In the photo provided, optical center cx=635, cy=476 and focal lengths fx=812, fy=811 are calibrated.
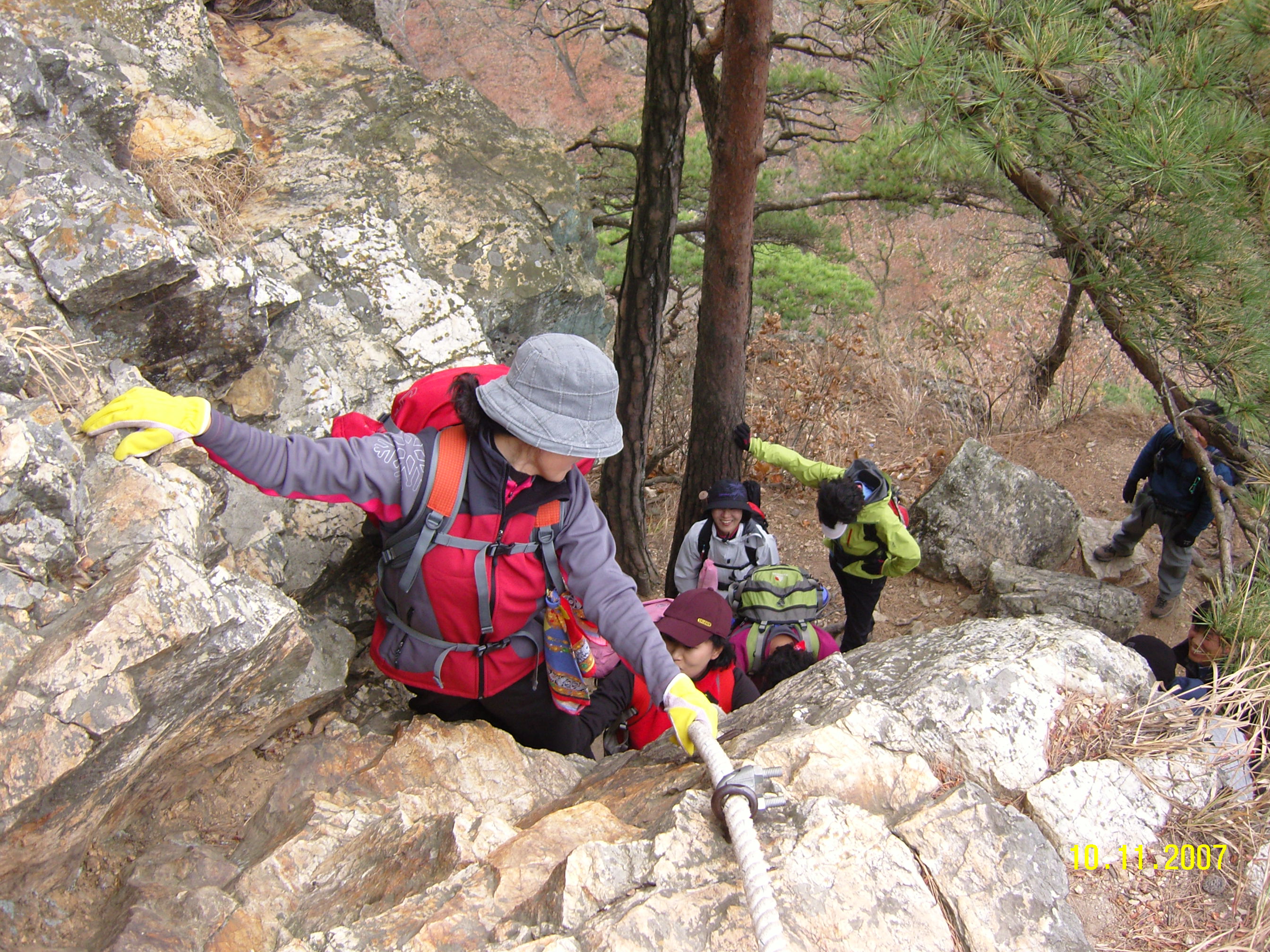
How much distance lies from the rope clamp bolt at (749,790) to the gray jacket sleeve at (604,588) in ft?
1.25

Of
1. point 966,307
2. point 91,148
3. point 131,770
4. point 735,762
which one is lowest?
point 966,307

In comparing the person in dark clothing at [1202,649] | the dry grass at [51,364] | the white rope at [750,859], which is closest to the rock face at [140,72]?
the dry grass at [51,364]

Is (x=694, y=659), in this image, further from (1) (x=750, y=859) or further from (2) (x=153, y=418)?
(2) (x=153, y=418)

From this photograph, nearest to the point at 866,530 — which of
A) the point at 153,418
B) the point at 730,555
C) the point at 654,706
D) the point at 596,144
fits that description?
the point at 730,555

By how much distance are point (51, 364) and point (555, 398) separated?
1373 millimetres

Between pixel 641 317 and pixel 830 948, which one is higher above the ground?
pixel 641 317

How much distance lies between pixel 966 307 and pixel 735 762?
11.1m

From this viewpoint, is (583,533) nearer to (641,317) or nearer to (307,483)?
(307,483)

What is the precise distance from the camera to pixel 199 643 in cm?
185

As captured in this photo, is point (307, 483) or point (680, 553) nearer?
point (307, 483)

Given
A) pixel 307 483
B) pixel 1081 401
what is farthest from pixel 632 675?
pixel 1081 401

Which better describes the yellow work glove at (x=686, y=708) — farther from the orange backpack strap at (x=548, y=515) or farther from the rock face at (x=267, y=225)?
the rock face at (x=267, y=225)

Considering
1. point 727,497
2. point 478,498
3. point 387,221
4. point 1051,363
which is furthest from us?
point 1051,363

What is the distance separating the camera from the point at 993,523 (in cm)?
615
